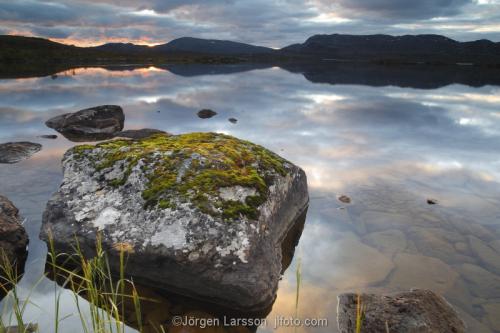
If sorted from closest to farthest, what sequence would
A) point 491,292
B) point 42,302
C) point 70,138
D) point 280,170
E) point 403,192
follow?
1. point 42,302
2. point 491,292
3. point 280,170
4. point 403,192
5. point 70,138

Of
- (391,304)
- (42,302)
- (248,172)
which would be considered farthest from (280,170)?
(42,302)

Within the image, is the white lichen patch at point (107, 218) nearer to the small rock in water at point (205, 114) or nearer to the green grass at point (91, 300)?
the green grass at point (91, 300)

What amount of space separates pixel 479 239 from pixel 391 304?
4.24 m

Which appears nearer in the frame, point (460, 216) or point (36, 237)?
point (36, 237)

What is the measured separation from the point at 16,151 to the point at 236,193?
11084 mm

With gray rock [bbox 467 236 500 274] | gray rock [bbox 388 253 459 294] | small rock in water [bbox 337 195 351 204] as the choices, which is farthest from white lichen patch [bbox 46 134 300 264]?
gray rock [bbox 467 236 500 274]

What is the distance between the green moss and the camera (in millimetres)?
6297

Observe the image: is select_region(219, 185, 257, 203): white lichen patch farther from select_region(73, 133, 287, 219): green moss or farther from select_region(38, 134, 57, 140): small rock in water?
select_region(38, 134, 57, 140): small rock in water

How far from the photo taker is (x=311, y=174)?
1255 cm

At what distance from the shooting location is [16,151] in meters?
13.3

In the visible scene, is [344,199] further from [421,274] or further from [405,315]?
[405,315]

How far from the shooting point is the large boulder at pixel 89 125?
17.5 meters

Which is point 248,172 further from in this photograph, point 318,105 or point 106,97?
point 106,97

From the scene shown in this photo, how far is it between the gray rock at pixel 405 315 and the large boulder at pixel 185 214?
1.48m
